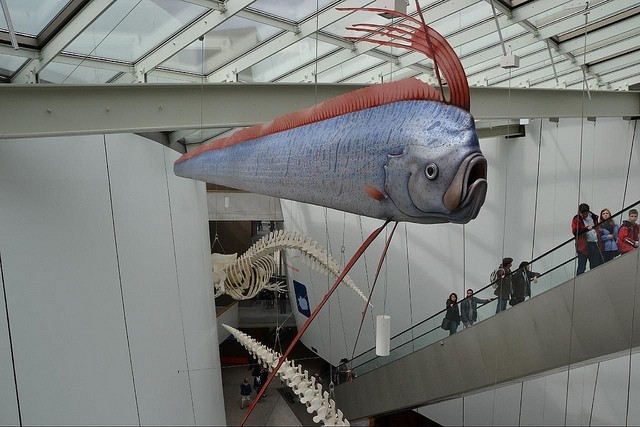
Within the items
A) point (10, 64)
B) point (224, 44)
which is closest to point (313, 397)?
point (224, 44)

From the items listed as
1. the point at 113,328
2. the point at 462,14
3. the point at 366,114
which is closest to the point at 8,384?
the point at 113,328

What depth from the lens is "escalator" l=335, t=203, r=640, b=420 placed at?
196 inches

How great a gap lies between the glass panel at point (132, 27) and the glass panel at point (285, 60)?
1428 millimetres

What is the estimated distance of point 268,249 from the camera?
352 inches

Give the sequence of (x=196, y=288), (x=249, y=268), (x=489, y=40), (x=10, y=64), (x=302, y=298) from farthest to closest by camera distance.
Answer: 1. (x=302, y=298)
2. (x=249, y=268)
3. (x=196, y=288)
4. (x=489, y=40)
5. (x=10, y=64)

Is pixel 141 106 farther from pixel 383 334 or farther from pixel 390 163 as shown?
pixel 390 163

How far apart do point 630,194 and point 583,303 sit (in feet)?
12.8

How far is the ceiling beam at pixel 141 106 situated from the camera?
3.49 metres

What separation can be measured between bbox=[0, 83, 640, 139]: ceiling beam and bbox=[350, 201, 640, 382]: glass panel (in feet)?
9.96

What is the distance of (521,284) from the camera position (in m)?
6.11

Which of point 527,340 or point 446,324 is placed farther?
point 446,324

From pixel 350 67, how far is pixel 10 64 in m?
4.20

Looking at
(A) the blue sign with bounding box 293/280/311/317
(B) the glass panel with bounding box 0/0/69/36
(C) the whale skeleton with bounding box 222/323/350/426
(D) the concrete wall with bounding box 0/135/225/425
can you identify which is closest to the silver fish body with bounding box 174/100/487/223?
(B) the glass panel with bounding box 0/0/69/36

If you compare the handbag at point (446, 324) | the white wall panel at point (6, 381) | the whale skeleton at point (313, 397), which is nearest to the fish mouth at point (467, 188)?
the white wall panel at point (6, 381)
